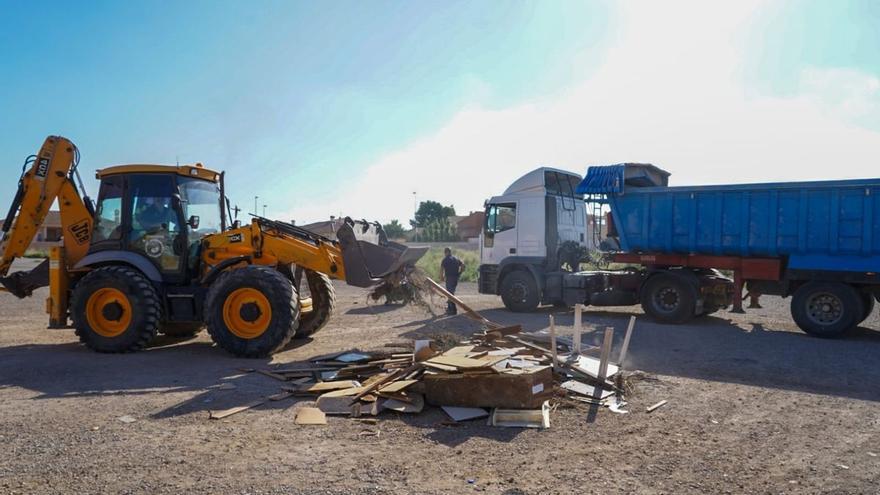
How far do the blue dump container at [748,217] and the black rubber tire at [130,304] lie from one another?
9.29 m

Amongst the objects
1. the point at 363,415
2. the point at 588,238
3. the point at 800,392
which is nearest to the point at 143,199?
the point at 363,415

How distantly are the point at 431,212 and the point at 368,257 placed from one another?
66.9 meters

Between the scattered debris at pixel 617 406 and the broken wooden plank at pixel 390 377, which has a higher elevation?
the broken wooden plank at pixel 390 377

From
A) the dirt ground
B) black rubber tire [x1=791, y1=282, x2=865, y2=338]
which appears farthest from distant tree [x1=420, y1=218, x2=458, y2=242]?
the dirt ground

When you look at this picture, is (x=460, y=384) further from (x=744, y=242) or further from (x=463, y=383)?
(x=744, y=242)

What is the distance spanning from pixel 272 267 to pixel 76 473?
4979 millimetres

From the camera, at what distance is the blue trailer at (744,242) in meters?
11.2

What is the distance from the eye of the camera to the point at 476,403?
20.1 feet

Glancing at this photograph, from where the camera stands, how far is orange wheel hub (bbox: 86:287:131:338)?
8.95 m

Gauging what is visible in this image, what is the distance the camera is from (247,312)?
863cm

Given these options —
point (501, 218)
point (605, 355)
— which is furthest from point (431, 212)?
point (605, 355)

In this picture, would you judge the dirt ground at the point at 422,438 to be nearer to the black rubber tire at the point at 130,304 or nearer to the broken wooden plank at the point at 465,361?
the black rubber tire at the point at 130,304

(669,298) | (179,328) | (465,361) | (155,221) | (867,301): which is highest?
(155,221)

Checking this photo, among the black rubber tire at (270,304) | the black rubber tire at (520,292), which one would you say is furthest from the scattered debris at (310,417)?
the black rubber tire at (520,292)
